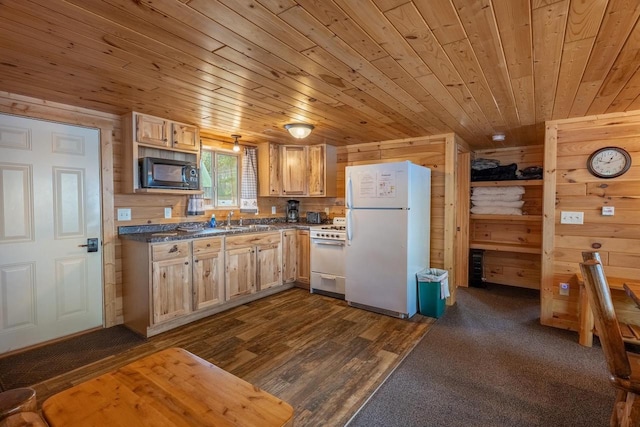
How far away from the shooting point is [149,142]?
328 centimetres

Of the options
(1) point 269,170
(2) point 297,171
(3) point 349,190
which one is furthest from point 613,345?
(1) point 269,170

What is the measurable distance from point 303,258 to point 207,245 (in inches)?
60.7

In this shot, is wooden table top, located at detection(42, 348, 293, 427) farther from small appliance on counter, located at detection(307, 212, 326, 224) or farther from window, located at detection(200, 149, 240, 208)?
small appliance on counter, located at detection(307, 212, 326, 224)

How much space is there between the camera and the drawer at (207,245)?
3383 millimetres

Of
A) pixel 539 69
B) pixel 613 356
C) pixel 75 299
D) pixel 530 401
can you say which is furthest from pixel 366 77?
pixel 75 299

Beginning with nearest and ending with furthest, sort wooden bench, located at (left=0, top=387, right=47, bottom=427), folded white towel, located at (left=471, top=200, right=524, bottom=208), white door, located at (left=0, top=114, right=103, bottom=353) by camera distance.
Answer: wooden bench, located at (left=0, top=387, right=47, bottom=427) → white door, located at (left=0, top=114, right=103, bottom=353) → folded white towel, located at (left=471, top=200, right=524, bottom=208)

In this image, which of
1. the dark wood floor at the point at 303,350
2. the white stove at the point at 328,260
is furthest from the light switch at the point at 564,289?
the white stove at the point at 328,260

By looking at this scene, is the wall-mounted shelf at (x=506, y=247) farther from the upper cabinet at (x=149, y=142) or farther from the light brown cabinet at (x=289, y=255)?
the upper cabinet at (x=149, y=142)

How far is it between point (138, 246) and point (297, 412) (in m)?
2.21

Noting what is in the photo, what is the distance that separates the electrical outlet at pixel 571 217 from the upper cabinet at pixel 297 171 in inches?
114

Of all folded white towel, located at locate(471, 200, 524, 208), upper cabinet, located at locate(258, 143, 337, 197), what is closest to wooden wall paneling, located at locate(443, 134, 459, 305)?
folded white towel, located at locate(471, 200, 524, 208)

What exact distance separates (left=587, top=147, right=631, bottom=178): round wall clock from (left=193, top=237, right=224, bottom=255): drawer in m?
3.98

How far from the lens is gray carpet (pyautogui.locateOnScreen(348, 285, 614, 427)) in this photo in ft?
6.40

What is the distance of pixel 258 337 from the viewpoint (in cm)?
304
